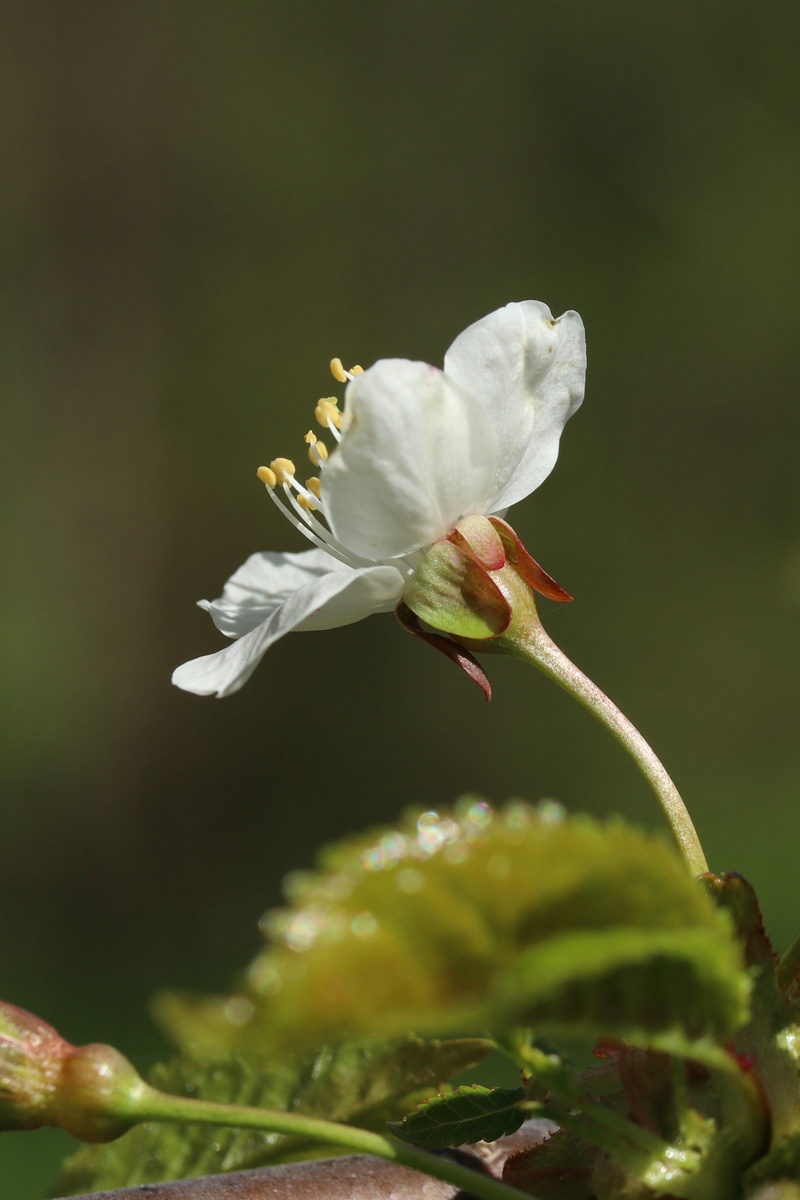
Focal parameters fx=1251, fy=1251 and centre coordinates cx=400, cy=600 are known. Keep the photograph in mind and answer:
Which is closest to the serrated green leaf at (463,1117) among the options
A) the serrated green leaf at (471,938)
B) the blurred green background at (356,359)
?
the serrated green leaf at (471,938)

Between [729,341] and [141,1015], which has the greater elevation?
[729,341]

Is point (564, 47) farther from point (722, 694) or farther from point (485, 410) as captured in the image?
point (485, 410)

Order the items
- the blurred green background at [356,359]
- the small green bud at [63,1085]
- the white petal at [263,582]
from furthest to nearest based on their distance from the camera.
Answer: the blurred green background at [356,359]
the white petal at [263,582]
the small green bud at [63,1085]

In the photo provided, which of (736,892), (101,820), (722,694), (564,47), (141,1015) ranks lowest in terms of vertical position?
(722,694)

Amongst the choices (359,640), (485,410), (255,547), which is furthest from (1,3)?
(485,410)

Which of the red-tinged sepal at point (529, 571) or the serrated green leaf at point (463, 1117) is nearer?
the serrated green leaf at point (463, 1117)

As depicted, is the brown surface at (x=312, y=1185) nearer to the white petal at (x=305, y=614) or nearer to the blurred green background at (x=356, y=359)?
the white petal at (x=305, y=614)

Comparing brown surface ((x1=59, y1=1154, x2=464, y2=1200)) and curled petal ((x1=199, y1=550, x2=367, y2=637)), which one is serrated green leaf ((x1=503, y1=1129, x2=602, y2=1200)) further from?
curled petal ((x1=199, y1=550, x2=367, y2=637))
